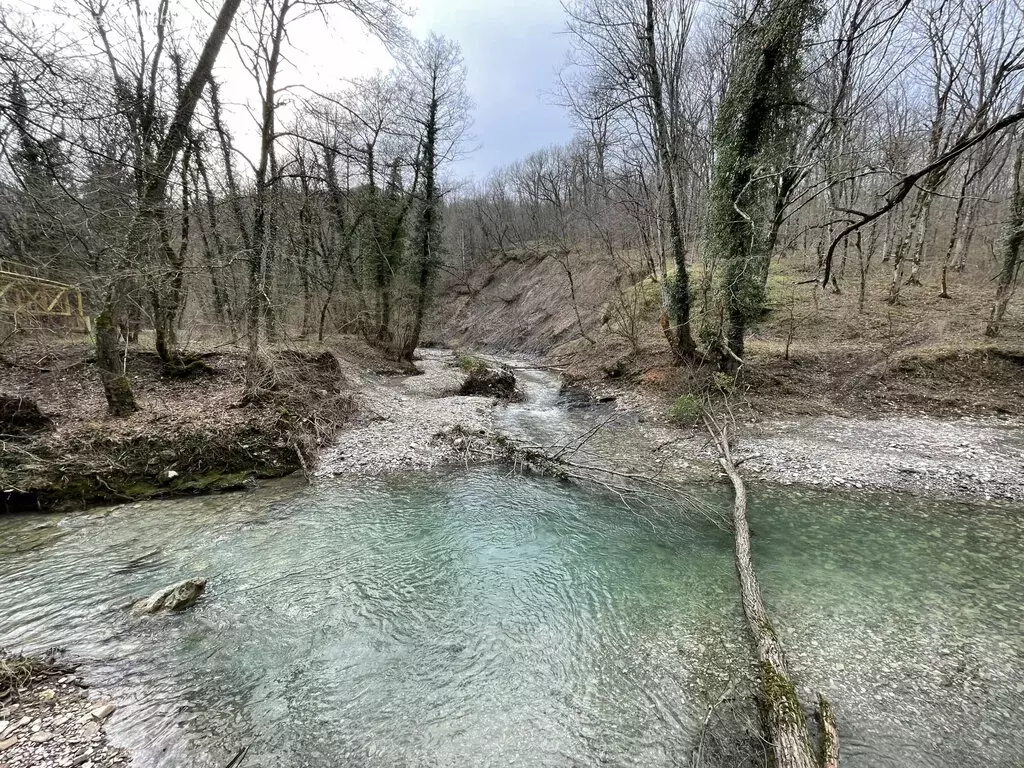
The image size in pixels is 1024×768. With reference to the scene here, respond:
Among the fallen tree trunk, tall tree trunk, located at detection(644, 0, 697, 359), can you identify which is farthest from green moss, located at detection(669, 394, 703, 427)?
the fallen tree trunk

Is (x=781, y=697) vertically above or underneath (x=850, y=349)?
underneath

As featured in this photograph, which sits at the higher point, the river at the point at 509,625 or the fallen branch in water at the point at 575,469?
the fallen branch in water at the point at 575,469

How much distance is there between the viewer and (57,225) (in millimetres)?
4879

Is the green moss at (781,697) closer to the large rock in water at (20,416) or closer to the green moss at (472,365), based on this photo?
the large rock in water at (20,416)

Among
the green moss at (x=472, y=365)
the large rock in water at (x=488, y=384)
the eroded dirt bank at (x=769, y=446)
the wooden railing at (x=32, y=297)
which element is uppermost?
the wooden railing at (x=32, y=297)

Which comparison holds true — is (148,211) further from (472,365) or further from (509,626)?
(472,365)

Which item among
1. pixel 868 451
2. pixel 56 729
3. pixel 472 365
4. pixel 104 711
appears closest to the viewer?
pixel 56 729

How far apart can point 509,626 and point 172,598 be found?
3.98m

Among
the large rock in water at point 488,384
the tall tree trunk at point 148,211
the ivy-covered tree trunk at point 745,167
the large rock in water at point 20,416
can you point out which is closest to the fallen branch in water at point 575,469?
the large rock in water at point 488,384

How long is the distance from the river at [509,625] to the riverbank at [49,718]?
0.15m

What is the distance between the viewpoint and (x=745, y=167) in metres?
11.9

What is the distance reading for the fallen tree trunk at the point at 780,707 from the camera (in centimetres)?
349

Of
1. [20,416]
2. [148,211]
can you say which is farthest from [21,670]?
[148,211]

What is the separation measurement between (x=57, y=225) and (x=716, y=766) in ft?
27.0
